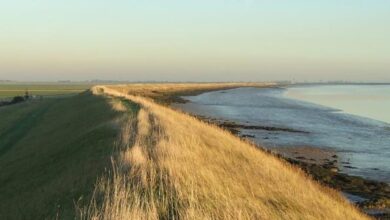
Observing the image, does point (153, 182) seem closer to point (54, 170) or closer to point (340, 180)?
point (54, 170)

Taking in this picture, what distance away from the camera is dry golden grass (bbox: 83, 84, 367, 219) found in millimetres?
8789

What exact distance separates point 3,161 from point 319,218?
52.4 ft

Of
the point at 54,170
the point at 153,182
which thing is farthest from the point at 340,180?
the point at 153,182

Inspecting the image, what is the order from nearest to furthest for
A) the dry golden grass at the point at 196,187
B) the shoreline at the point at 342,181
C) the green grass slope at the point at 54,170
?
1. the dry golden grass at the point at 196,187
2. the green grass slope at the point at 54,170
3. the shoreline at the point at 342,181

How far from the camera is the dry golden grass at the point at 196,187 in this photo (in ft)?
28.8

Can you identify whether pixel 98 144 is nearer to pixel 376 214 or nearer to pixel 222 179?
pixel 222 179

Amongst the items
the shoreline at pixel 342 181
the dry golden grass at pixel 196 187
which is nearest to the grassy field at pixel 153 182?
the dry golden grass at pixel 196 187

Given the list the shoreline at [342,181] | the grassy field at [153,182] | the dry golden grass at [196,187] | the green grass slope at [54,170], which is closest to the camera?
the dry golden grass at [196,187]

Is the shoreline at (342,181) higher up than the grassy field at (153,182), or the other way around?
the grassy field at (153,182)

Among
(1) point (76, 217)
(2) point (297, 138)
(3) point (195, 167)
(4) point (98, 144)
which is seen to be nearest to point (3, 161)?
(4) point (98, 144)

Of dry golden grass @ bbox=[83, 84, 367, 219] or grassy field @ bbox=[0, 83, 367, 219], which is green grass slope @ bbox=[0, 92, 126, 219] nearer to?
grassy field @ bbox=[0, 83, 367, 219]

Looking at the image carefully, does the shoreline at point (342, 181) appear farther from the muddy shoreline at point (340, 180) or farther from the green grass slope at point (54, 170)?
the green grass slope at point (54, 170)

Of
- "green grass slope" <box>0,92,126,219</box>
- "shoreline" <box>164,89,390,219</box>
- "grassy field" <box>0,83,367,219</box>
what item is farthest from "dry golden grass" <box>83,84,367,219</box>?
"shoreline" <box>164,89,390,219</box>

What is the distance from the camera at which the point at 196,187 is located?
33.8 ft
